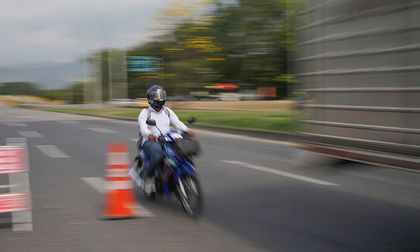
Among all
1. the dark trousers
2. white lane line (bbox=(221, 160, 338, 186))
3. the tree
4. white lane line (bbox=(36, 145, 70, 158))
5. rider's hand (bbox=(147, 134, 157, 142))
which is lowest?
white lane line (bbox=(221, 160, 338, 186))

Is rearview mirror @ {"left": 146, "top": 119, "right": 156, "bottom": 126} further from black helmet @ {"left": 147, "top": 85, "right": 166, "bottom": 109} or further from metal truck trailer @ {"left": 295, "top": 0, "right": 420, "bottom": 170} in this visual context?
metal truck trailer @ {"left": 295, "top": 0, "right": 420, "bottom": 170}

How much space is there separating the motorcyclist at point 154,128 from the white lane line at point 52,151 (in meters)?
6.43

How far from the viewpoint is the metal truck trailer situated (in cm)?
→ 392

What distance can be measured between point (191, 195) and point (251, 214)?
79 centimetres

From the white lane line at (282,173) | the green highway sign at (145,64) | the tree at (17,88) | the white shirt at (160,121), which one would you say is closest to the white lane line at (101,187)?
the white shirt at (160,121)

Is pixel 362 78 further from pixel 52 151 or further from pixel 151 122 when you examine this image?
pixel 52 151

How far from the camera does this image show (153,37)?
133ft

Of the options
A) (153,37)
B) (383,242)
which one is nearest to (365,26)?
(383,242)

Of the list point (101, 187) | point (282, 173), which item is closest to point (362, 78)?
point (101, 187)

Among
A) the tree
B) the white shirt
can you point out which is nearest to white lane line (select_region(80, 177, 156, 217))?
the white shirt

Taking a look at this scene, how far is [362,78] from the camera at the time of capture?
4.41m

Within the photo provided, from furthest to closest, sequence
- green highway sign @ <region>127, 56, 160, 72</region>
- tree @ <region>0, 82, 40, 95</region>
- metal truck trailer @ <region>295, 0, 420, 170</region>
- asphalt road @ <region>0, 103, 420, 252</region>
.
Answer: tree @ <region>0, 82, 40, 95</region> → green highway sign @ <region>127, 56, 160, 72</region> → asphalt road @ <region>0, 103, 420, 252</region> → metal truck trailer @ <region>295, 0, 420, 170</region>

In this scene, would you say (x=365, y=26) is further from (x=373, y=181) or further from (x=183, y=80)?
(x=183, y=80)

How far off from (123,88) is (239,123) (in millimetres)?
56683
